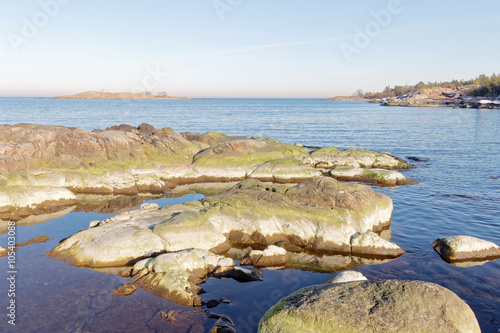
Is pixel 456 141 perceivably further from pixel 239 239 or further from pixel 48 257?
pixel 48 257

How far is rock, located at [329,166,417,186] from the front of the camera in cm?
3243

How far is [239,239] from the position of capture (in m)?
19.0

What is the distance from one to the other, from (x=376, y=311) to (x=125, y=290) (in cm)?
903

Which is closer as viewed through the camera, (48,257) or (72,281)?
(72,281)

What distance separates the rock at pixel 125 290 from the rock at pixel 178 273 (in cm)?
26

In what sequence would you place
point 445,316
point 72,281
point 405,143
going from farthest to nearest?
point 405,143
point 72,281
point 445,316

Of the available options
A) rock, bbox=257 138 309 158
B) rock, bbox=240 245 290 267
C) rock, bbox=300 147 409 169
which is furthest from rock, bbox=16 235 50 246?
rock, bbox=300 147 409 169

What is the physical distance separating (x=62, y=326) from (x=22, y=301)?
8.52 feet

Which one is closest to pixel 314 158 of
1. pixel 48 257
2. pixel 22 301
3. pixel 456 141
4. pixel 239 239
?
pixel 239 239

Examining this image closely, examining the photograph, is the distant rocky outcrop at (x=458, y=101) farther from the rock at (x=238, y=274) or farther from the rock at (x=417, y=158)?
the rock at (x=238, y=274)

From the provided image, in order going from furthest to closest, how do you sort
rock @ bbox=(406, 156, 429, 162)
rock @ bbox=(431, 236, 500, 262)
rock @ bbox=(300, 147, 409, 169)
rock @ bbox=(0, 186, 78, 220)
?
1. rock @ bbox=(406, 156, 429, 162)
2. rock @ bbox=(300, 147, 409, 169)
3. rock @ bbox=(0, 186, 78, 220)
4. rock @ bbox=(431, 236, 500, 262)

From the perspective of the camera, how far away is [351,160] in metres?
39.2

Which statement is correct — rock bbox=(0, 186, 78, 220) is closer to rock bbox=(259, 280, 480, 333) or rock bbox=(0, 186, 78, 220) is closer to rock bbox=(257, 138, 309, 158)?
rock bbox=(259, 280, 480, 333)
